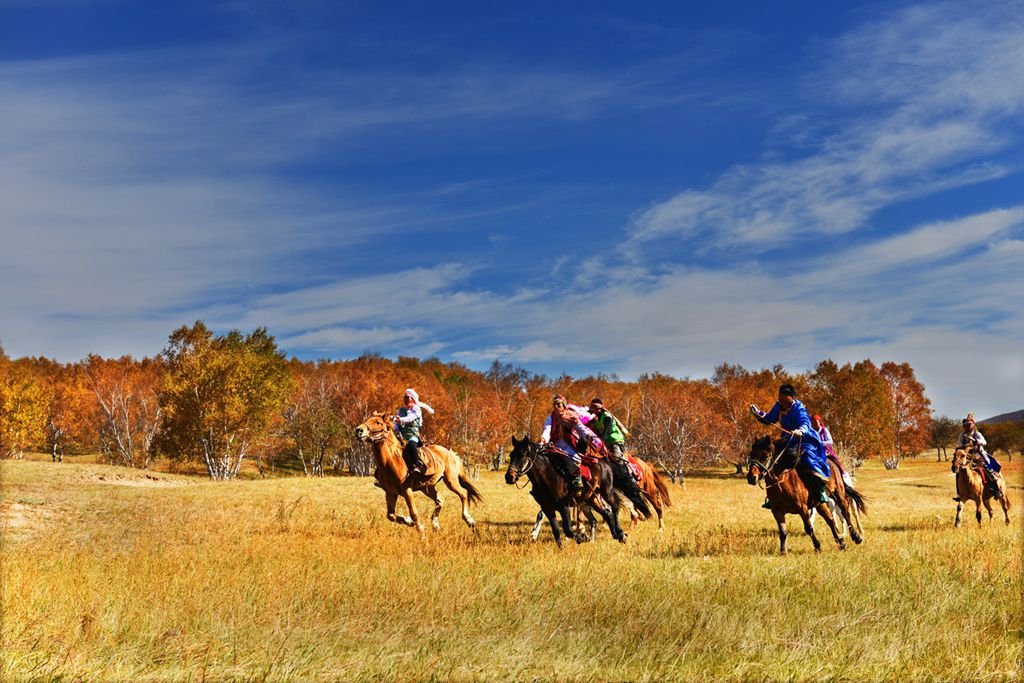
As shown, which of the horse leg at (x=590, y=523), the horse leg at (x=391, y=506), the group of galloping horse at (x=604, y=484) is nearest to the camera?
the group of galloping horse at (x=604, y=484)

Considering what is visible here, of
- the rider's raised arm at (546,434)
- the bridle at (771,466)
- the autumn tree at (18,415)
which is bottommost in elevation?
the bridle at (771,466)

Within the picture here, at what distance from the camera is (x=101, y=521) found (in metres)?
19.1

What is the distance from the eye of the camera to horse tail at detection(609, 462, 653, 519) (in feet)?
51.4

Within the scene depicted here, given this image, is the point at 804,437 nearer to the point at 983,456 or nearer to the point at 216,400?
the point at 983,456

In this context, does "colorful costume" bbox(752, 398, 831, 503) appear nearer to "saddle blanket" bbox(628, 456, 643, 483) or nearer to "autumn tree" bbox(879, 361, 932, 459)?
"saddle blanket" bbox(628, 456, 643, 483)

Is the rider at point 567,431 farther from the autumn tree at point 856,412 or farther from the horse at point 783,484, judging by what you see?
the autumn tree at point 856,412

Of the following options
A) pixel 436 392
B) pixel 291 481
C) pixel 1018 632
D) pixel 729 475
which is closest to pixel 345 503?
pixel 291 481

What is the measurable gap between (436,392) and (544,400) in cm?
1659

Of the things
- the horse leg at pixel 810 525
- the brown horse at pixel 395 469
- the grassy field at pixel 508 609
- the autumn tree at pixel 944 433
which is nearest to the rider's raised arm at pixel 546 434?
the grassy field at pixel 508 609

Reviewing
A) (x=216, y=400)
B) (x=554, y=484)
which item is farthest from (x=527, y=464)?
(x=216, y=400)

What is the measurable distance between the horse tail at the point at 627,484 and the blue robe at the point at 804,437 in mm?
3553

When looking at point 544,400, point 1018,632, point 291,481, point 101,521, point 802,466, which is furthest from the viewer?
point 544,400

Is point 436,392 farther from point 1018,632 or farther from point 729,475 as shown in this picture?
point 1018,632

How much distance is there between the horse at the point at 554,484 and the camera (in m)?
13.5
